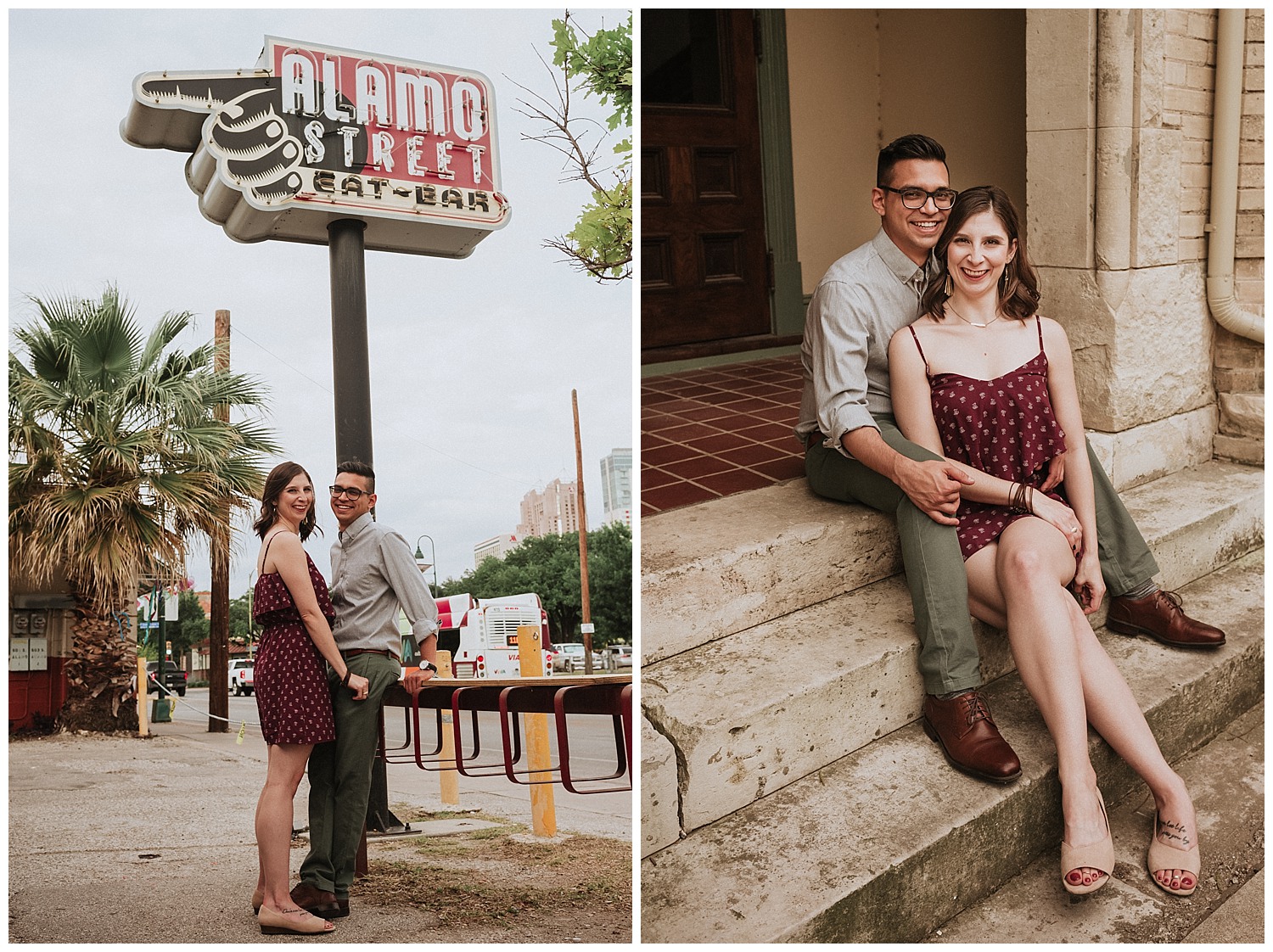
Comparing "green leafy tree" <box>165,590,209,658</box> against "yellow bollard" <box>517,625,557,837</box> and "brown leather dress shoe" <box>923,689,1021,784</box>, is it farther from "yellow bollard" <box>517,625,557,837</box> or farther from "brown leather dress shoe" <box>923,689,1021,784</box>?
"brown leather dress shoe" <box>923,689,1021,784</box>

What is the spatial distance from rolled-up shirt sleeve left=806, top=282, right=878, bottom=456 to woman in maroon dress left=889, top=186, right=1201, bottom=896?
90 millimetres

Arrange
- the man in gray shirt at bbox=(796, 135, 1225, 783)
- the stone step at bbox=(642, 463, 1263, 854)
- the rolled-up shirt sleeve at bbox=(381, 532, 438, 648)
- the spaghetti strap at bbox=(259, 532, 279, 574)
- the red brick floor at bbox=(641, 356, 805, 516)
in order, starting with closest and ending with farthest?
the stone step at bbox=(642, 463, 1263, 854) → the man in gray shirt at bbox=(796, 135, 1225, 783) → the spaghetti strap at bbox=(259, 532, 279, 574) → the rolled-up shirt sleeve at bbox=(381, 532, 438, 648) → the red brick floor at bbox=(641, 356, 805, 516)

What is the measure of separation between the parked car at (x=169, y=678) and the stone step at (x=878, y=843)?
156 cm

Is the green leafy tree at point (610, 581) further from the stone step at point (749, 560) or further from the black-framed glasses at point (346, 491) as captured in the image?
the black-framed glasses at point (346, 491)

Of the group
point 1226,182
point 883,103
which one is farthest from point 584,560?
point 883,103

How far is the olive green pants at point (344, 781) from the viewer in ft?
9.03

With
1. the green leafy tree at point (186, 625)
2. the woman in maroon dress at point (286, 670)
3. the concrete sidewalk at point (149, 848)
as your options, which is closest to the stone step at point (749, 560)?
the woman in maroon dress at point (286, 670)

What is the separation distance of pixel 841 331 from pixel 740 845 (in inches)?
49.9

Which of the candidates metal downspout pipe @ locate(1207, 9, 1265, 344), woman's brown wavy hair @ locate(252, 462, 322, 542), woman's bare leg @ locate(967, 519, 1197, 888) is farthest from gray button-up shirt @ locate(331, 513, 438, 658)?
metal downspout pipe @ locate(1207, 9, 1265, 344)

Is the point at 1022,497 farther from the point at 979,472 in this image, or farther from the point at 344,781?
the point at 344,781

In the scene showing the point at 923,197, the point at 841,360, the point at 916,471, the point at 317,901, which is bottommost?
the point at 317,901

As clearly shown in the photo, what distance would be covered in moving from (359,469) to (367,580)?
0.97 feet

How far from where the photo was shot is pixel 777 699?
234 cm

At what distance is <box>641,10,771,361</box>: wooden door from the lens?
494cm
